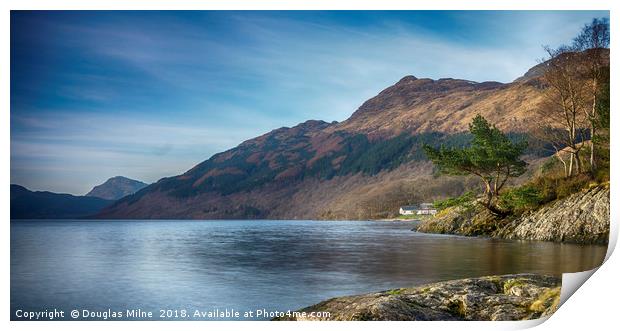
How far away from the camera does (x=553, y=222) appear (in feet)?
49.6

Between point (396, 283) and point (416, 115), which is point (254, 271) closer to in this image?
point (396, 283)

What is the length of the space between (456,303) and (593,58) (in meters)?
7.25

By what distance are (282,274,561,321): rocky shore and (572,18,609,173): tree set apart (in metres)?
4.80

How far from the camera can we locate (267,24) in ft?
28.7

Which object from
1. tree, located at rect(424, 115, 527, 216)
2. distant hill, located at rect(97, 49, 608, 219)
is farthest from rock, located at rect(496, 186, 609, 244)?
distant hill, located at rect(97, 49, 608, 219)

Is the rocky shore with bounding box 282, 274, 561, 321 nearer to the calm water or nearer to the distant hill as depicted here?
the calm water

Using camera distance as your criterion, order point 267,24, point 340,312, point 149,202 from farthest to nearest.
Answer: point 149,202 < point 267,24 < point 340,312

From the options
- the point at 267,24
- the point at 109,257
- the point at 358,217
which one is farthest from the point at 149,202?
the point at 267,24

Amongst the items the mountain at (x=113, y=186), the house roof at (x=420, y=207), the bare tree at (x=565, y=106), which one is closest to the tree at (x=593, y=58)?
the bare tree at (x=565, y=106)

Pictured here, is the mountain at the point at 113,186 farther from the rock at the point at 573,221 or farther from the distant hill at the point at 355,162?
the rock at the point at 573,221

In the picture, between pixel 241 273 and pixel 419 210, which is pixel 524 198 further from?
pixel 419 210

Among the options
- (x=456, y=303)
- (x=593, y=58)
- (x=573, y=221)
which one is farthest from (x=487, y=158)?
(x=456, y=303)

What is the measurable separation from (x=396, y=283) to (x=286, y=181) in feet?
230
